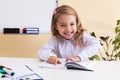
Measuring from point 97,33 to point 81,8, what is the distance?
13.6 inches

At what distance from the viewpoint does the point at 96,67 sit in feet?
4.48

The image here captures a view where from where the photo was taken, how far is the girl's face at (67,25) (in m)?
1.68

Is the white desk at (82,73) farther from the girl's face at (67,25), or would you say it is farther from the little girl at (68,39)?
the girl's face at (67,25)

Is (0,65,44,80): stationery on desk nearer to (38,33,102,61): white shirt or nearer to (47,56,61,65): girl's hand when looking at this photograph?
(47,56,61,65): girl's hand

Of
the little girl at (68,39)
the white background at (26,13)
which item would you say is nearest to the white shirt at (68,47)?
the little girl at (68,39)

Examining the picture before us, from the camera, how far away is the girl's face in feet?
5.52

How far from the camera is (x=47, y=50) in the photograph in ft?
5.53

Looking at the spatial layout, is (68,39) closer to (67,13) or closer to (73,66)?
(67,13)

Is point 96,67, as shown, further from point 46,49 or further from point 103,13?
point 103,13

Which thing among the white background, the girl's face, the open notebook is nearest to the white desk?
the open notebook

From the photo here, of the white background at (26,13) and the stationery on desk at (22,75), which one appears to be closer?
the stationery on desk at (22,75)

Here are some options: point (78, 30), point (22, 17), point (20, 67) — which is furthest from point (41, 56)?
point (22, 17)

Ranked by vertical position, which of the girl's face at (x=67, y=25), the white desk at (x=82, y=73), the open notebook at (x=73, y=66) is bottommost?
the white desk at (x=82, y=73)

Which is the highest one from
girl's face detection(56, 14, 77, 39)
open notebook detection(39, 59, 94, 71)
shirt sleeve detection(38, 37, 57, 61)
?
girl's face detection(56, 14, 77, 39)
